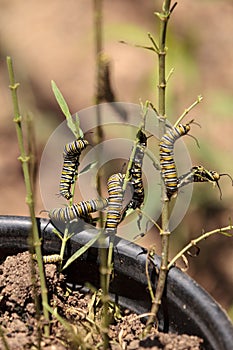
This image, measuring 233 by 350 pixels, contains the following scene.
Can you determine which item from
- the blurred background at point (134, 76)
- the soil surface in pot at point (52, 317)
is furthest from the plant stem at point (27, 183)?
the blurred background at point (134, 76)

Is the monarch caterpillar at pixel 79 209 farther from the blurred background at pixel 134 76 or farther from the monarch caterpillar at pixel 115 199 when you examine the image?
the blurred background at pixel 134 76

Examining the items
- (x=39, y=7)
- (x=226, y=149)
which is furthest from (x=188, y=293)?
(x=39, y=7)

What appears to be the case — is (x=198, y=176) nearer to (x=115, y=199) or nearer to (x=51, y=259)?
(x=115, y=199)

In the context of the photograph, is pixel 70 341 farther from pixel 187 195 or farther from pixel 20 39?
pixel 20 39

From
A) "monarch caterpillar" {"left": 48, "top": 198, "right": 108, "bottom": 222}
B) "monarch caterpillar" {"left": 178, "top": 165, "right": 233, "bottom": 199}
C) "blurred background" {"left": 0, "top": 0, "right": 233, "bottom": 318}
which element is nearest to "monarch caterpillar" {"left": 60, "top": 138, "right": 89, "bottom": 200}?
"monarch caterpillar" {"left": 48, "top": 198, "right": 108, "bottom": 222}

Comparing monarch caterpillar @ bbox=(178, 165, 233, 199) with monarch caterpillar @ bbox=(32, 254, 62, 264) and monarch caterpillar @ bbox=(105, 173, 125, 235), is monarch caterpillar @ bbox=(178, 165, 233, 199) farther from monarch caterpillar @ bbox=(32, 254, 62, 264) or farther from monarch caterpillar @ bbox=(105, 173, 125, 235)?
monarch caterpillar @ bbox=(32, 254, 62, 264)

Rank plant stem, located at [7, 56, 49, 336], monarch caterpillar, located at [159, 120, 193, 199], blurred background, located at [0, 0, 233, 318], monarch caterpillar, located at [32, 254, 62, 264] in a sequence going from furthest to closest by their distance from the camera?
blurred background, located at [0, 0, 233, 318], monarch caterpillar, located at [32, 254, 62, 264], monarch caterpillar, located at [159, 120, 193, 199], plant stem, located at [7, 56, 49, 336]
